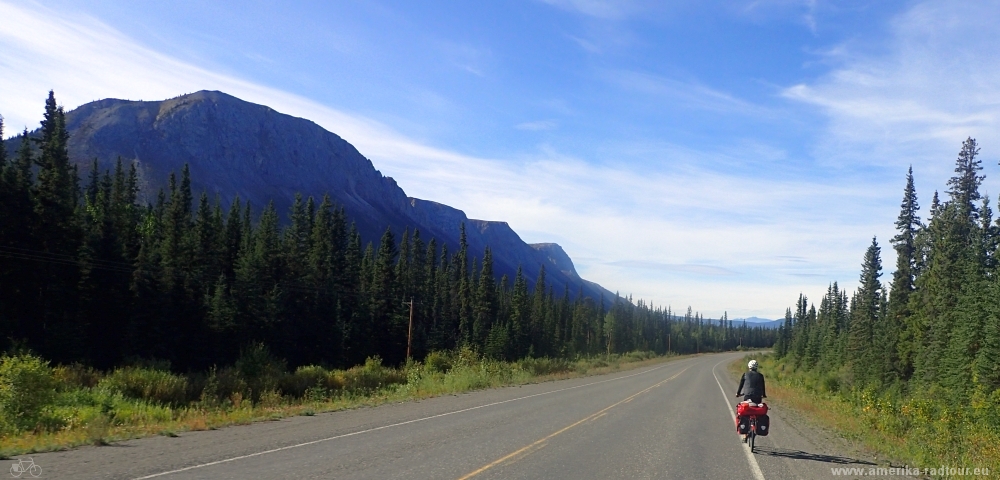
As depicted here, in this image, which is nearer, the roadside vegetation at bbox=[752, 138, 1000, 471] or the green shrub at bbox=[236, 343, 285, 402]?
the roadside vegetation at bbox=[752, 138, 1000, 471]

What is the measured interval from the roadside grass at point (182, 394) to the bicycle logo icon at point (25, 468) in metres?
0.67

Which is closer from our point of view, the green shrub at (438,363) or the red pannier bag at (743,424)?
the red pannier bag at (743,424)

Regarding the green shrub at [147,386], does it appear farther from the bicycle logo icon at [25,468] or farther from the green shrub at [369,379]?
the bicycle logo icon at [25,468]

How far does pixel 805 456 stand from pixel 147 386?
913 inches

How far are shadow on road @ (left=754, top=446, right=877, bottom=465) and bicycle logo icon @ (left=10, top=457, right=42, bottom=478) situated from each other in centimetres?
1314

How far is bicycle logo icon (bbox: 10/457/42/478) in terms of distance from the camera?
9227 mm

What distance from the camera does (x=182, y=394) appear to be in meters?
26.0

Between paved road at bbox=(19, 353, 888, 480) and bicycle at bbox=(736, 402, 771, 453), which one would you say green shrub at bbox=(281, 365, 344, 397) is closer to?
paved road at bbox=(19, 353, 888, 480)

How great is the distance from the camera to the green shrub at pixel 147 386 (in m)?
24.1

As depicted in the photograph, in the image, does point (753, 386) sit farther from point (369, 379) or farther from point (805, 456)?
point (369, 379)

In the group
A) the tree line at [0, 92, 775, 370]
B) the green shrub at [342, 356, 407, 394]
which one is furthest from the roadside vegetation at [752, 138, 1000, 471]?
the tree line at [0, 92, 775, 370]

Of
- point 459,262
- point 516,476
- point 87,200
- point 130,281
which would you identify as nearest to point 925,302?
point 516,476

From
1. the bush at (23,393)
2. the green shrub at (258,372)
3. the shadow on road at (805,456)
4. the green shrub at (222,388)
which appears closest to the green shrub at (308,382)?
the green shrub at (258,372)

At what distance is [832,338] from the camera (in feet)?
274
